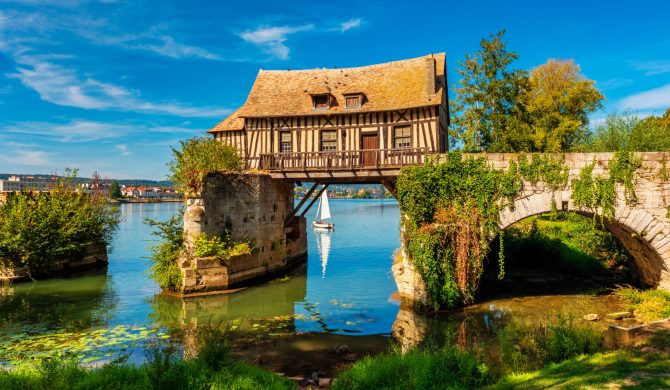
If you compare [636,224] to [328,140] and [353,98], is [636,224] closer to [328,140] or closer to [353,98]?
[353,98]

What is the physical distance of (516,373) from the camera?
657cm

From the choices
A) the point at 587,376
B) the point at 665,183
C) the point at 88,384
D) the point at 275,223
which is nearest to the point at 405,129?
the point at 275,223

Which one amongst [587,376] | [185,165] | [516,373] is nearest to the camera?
[587,376]

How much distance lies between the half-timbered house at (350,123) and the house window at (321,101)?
0.15ft

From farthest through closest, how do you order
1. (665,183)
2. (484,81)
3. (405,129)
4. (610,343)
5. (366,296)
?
(484,81)
(405,129)
(366,296)
(665,183)
(610,343)

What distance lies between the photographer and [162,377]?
232 inches

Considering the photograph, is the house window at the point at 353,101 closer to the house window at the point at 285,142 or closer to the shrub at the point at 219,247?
the house window at the point at 285,142

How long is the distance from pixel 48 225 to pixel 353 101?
48.6ft

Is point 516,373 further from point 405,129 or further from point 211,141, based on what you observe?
point 211,141

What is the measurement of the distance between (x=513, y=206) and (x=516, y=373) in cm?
609

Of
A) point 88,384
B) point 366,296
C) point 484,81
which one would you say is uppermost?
point 484,81

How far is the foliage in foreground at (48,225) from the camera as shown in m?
16.9

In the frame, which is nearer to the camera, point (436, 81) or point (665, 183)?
point (665, 183)

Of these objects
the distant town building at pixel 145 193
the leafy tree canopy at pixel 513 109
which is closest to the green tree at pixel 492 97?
the leafy tree canopy at pixel 513 109
